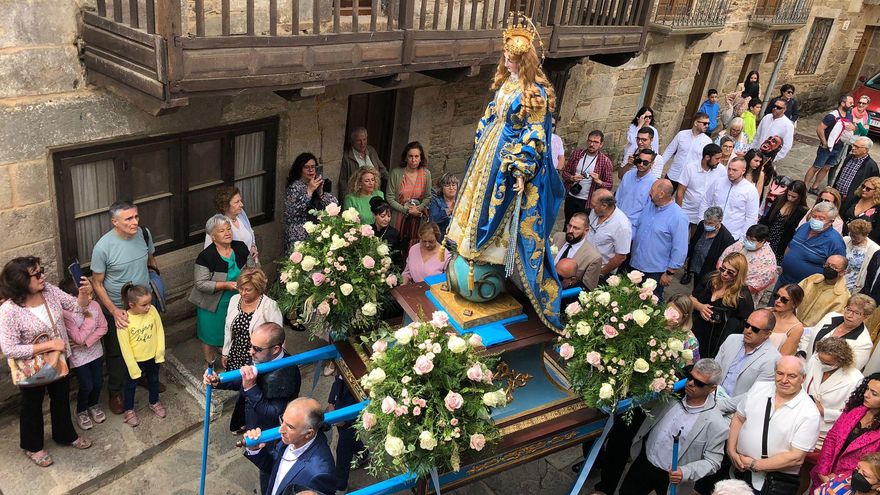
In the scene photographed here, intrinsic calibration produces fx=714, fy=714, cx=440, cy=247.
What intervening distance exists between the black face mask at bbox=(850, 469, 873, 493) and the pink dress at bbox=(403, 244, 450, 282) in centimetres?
358

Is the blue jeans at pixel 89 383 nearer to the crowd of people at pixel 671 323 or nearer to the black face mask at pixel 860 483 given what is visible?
the crowd of people at pixel 671 323

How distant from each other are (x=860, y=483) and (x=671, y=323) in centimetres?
150

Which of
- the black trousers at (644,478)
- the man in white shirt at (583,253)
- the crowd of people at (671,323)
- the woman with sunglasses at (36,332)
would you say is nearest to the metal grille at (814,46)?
the crowd of people at (671,323)

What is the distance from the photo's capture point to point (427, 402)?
4.11 metres

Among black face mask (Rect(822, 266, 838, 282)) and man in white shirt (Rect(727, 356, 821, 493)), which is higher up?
black face mask (Rect(822, 266, 838, 282))

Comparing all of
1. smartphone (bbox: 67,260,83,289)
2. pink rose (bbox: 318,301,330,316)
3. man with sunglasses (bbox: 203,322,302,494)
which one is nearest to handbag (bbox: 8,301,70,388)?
smartphone (bbox: 67,260,83,289)

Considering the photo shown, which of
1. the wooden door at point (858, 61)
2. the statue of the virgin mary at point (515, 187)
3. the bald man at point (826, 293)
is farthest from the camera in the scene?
the wooden door at point (858, 61)

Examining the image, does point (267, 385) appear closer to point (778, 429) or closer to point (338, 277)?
point (338, 277)

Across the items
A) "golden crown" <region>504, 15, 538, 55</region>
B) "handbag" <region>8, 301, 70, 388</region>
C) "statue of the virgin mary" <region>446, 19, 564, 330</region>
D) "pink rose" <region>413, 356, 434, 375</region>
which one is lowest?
"handbag" <region>8, 301, 70, 388</region>

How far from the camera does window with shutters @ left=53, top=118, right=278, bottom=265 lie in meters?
6.12

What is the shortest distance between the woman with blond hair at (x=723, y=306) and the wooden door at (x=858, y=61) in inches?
733

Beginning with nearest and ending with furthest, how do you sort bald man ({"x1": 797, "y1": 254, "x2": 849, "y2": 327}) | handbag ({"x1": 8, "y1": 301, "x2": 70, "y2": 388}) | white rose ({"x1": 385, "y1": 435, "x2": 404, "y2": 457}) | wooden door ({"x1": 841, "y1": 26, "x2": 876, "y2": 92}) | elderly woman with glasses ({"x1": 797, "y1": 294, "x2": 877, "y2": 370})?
white rose ({"x1": 385, "y1": 435, "x2": 404, "y2": 457}) < handbag ({"x1": 8, "y1": 301, "x2": 70, "y2": 388}) < elderly woman with glasses ({"x1": 797, "y1": 294, "x2": 877, "y2": 370}) < bald man ({"x1": 797, "y1": 254, "x2": 849, "y2": 327}) < wooden door ({"x1": 841, "y1": 26, "x2": 876, "y2": 92})

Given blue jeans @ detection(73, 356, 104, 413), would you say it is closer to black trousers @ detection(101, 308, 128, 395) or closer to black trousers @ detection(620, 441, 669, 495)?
black trousers @ detection(101, 308, 128, 395)

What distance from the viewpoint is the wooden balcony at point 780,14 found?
1532 cm
